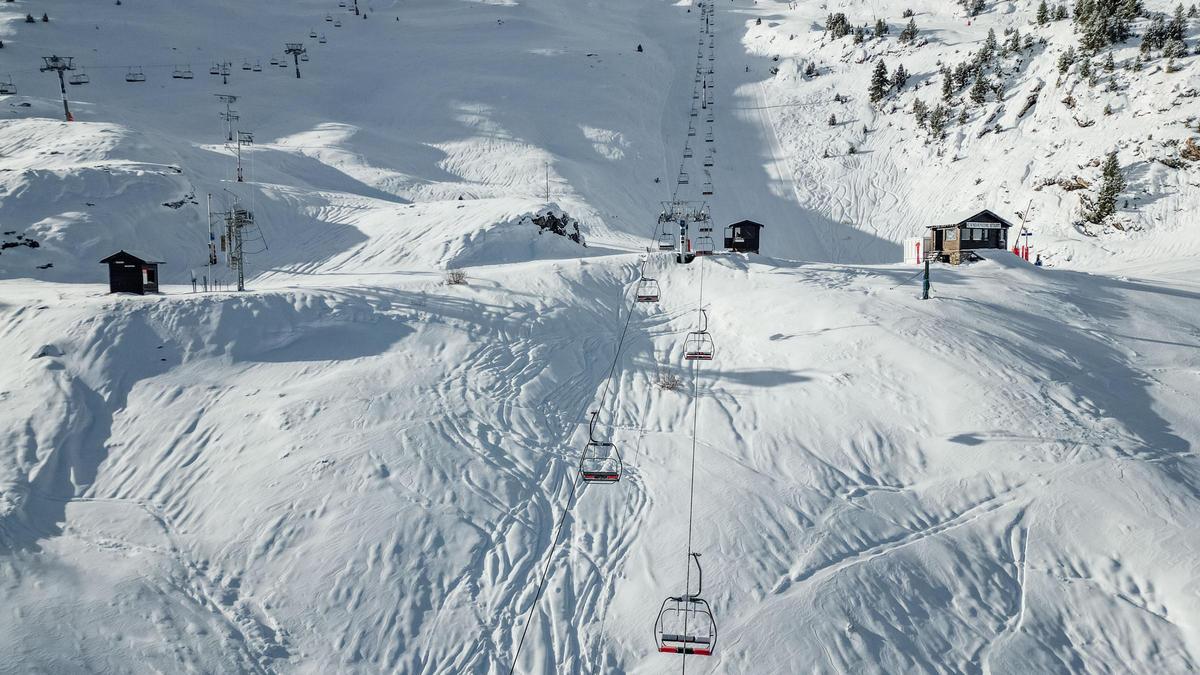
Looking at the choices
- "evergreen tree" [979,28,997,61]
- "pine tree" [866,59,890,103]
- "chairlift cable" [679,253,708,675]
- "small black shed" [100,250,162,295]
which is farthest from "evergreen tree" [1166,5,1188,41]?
"small black shed" [100,250,162,295]

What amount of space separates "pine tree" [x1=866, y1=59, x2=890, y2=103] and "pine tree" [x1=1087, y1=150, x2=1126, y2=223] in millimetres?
19656

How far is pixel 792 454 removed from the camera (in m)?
16.5

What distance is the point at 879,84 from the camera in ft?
178

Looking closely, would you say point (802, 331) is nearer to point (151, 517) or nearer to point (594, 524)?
point (594, 524)

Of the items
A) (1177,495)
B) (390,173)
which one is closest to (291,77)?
(390,173)

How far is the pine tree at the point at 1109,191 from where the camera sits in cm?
3650

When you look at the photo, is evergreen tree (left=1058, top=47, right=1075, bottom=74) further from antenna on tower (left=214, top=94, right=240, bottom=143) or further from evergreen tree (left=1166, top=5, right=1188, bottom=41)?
antenna on tower (left=214, top=94, right=240, bottom=143)

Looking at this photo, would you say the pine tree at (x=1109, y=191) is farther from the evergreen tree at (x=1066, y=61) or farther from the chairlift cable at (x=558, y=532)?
the chairlift cable at (x=558, y=532)

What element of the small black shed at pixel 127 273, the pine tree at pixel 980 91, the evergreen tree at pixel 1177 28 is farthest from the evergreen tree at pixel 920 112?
the small black shed at pixel 127 273

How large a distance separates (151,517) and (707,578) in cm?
1079

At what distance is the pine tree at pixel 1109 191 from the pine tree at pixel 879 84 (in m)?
19.7

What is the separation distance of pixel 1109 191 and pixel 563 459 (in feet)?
114

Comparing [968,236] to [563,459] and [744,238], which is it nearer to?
[744,238]

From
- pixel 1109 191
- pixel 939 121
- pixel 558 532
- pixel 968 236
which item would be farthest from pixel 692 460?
pixel 939 121
